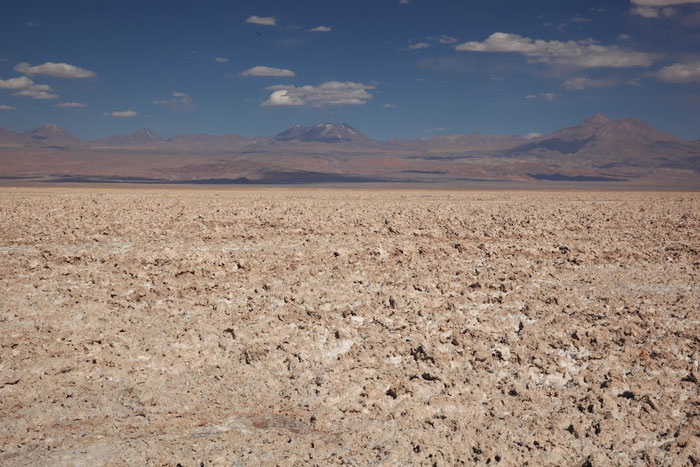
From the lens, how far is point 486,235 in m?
13.9

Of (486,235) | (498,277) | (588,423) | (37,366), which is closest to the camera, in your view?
(588,423)

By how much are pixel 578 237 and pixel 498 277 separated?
19.2 feet

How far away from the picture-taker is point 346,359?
5.60 meters

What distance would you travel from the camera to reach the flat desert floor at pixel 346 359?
421 centimetres

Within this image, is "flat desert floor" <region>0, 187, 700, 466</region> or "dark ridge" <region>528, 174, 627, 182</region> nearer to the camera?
"flat desert floor" <region>0, 187, 700, 466</region>

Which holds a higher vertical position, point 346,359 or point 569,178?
point 569,178

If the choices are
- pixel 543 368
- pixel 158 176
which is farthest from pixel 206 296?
pixel 158 176

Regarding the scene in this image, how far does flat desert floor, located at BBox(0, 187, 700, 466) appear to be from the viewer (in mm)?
4211

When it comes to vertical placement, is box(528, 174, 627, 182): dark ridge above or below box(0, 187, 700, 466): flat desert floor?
above

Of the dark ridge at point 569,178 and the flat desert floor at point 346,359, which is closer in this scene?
the flat desert floor at point 346,359

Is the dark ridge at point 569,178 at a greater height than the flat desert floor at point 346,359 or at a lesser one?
greater

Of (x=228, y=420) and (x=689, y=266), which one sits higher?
(x=689, y=266)

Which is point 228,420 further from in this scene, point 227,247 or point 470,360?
point 227,247

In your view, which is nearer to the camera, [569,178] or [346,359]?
[346,359]
